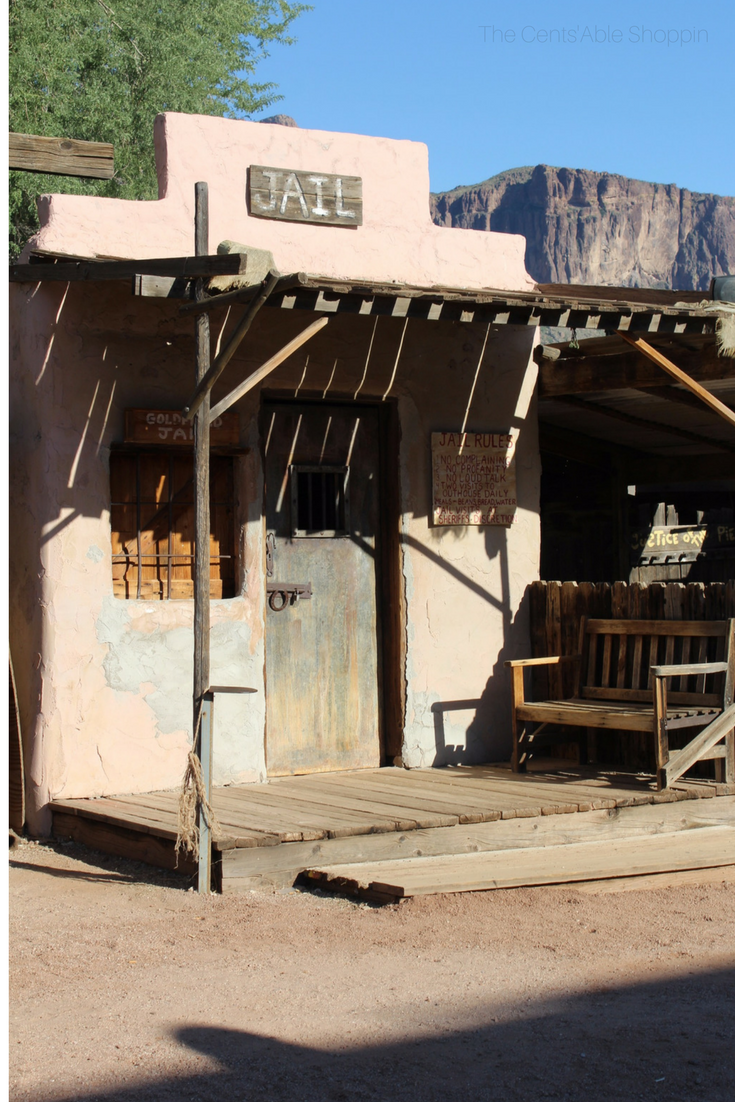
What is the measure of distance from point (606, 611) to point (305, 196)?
3.41m

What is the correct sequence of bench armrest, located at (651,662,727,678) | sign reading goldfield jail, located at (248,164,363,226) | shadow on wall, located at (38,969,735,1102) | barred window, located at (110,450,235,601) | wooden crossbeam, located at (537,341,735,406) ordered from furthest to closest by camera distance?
wooden crossbeam, located at (537,341,735,406), sign reading goldfield jail, located at (248,164,363,226), barred window, located at (110,450,235,601), bench armrest, located at (651,662,727,678), shadow on wall, located at (38,969,735,1102)

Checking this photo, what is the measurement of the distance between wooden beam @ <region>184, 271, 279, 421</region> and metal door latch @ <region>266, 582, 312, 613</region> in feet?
6.70

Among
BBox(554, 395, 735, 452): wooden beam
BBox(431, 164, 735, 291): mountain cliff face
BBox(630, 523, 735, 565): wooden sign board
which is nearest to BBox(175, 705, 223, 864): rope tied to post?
BBox(554, 395, 735, 452): wooden beam

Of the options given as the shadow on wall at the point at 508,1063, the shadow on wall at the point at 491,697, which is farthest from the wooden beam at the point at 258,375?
the shadow on wall at the point at 508,1063

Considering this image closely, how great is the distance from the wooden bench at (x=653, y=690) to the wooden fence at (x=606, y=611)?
13 cm

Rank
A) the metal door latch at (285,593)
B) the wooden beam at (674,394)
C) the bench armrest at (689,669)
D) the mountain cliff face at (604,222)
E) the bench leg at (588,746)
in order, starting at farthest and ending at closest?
the mountain cliff face at (604,222)
the wooden beam at (674,394)
the bench leg at (588,746)
the metal door latch at (285,593)
the bench armrest at (689,669)

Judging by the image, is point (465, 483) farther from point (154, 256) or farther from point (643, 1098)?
point (643, 1098)

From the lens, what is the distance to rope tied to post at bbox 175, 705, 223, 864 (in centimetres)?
566

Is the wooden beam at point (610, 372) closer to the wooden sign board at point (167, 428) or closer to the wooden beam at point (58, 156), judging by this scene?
the wooden sign board at point (167, 428)

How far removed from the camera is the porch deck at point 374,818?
5.97 meters

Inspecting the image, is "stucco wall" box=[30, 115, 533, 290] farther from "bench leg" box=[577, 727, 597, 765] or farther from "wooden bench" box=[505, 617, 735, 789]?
"bench leg" box=[577, 727, 597, 765]

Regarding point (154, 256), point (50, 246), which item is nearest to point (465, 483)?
point (154, 256)

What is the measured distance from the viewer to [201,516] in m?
6.18

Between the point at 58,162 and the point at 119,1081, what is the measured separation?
4305 millimetres
